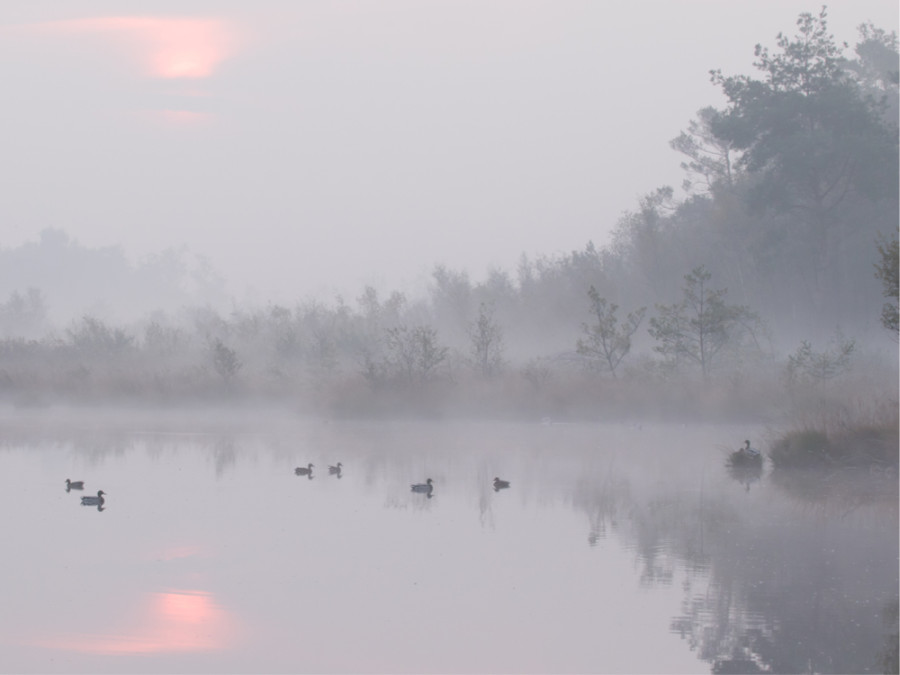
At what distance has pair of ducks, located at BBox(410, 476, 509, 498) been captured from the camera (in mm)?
18656

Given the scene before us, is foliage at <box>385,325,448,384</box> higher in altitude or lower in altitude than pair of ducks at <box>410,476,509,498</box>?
higher

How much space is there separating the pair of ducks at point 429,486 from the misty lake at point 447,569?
152mm

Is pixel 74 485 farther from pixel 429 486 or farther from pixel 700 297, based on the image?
pixel 700 297

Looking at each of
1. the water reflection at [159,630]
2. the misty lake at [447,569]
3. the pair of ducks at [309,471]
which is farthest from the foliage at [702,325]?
the water reflection at [159,630]

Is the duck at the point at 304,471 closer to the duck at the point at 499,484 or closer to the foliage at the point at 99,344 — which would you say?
the duck at the point at 499,484

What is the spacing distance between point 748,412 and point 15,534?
21136 millimetres

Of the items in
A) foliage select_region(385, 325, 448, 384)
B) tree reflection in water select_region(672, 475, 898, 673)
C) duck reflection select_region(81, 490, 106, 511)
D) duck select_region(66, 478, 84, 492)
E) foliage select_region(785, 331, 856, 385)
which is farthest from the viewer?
foliage select_region(385, 325, 448, 384)

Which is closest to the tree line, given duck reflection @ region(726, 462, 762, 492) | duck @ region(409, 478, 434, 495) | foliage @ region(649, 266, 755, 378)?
foliage @ region(649, 266, 755, 378)

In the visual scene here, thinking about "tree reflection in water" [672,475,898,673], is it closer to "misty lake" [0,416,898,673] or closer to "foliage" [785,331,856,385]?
"misty lake" [0,416,898,673]

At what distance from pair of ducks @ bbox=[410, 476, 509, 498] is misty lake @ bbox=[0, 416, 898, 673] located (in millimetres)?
152

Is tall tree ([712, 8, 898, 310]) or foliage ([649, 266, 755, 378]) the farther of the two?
tall tree ([712, 8, 898, 310])

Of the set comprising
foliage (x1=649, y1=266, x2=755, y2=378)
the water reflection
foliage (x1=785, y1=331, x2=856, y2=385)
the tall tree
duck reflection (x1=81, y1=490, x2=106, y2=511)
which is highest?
the tall tree

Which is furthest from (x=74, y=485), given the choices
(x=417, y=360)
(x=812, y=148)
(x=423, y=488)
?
(x=812, y=148)

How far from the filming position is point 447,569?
12.1 m
